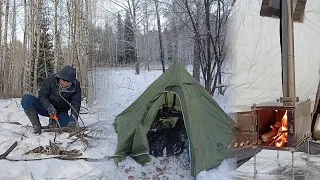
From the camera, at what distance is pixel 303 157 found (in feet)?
8.79

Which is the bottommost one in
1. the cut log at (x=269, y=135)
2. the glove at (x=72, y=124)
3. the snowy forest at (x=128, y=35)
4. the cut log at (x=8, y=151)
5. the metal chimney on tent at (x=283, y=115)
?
the cut log at (x=8, y=151)

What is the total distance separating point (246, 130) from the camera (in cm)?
163

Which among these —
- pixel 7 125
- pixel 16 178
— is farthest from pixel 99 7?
pixel 16 178

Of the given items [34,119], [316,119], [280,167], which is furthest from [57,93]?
[316,119]

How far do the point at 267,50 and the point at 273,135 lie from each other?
1.41 metres

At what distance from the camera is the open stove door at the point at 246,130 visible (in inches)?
63.0

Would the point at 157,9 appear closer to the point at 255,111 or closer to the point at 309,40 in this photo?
the point at 309,40

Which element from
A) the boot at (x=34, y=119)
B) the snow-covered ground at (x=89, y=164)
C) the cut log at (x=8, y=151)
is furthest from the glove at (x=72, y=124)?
the cut log at (x=8, y=151)

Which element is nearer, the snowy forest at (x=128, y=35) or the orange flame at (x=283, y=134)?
the orange flame at (x=283, y=134)

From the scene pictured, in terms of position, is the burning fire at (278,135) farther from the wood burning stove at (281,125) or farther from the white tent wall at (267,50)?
the white tent wall at (267,50)

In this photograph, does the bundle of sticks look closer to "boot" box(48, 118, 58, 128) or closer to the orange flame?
the orange flame

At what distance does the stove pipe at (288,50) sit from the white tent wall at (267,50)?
108 cm

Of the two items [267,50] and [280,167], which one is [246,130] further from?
[267,50]

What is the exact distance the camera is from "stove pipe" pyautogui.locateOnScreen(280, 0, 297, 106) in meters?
1.44
